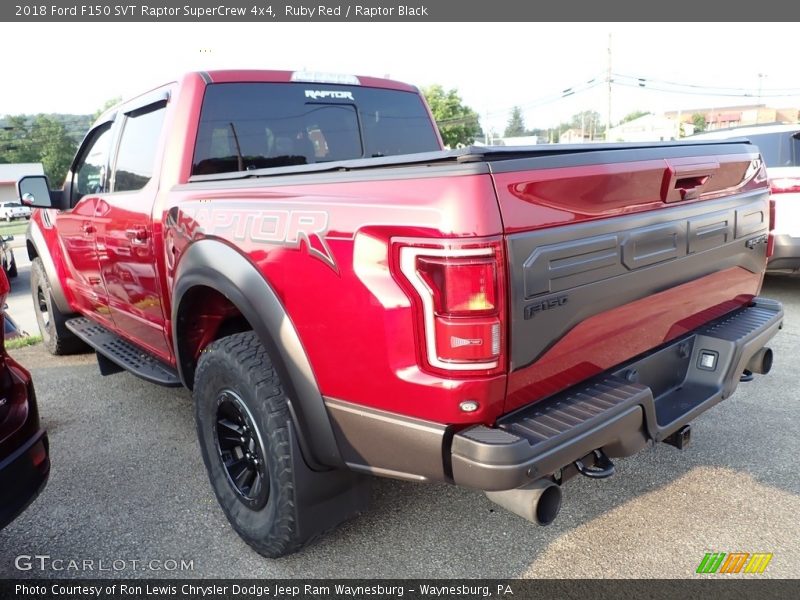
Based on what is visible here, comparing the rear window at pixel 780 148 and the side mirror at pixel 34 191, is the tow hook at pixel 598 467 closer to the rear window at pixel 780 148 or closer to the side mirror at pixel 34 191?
the side mirror at pixel 34 191

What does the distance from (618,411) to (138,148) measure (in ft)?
9.64

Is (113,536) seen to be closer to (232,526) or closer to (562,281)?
(232,526)

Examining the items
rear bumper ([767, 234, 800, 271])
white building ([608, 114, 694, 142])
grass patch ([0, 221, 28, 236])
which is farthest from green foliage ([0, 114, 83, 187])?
rear bumper ([767, 234, 800, 271])

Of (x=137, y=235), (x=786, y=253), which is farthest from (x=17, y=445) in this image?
(x=786, y=253)

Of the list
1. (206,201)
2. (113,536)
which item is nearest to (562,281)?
(206,201)

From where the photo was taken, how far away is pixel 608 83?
4081 centimetres

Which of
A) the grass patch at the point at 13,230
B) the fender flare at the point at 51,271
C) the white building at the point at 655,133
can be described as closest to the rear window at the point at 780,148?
the white building at the point at 655,133

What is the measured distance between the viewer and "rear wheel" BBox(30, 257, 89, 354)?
5.27m

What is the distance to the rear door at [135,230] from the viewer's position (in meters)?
3.13

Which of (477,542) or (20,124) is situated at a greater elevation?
(20,124)

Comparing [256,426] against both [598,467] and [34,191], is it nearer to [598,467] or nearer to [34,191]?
[598,467]

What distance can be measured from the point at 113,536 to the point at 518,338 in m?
2.12

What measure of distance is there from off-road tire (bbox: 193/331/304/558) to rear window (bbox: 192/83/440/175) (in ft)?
3.46

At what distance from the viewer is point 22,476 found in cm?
214
